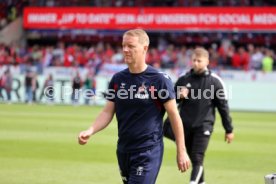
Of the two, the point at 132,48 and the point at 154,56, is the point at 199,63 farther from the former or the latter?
the point at 154,56

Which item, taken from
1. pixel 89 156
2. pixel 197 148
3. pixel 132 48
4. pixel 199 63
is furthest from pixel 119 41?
pixel 132 48

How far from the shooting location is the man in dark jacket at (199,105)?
9.66 metres

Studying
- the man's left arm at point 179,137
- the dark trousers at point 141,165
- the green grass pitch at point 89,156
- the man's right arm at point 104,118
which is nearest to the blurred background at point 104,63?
the green grass pitch at point 89,156

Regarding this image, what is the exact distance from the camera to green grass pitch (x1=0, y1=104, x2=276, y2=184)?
11.5 meters

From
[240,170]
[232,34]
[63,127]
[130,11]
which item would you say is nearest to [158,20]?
[130,11]

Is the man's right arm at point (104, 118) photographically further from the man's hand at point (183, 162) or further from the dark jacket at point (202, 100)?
the dark jacket at point (202, 100)

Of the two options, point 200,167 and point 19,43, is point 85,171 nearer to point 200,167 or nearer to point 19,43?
point 200,167

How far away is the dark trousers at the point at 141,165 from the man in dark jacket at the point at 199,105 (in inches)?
123

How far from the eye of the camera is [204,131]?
970cm

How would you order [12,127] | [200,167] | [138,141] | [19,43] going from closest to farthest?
1. [138,141]
2. [200,167]
3. [12,127]
4. [19,43]

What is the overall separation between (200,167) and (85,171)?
3.11 metres

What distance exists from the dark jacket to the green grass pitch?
1.79 metres

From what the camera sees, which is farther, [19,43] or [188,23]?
[19,43]

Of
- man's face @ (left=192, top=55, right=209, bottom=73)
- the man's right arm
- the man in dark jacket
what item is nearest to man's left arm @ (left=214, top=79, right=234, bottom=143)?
the man in dark jacket
